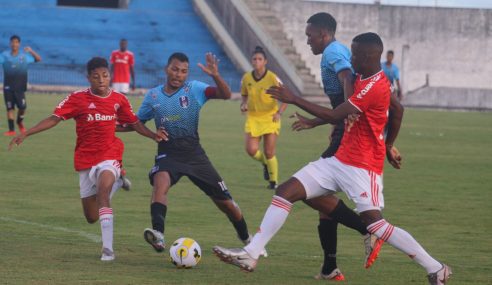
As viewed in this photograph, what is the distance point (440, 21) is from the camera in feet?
193

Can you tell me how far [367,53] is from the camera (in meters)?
9.30

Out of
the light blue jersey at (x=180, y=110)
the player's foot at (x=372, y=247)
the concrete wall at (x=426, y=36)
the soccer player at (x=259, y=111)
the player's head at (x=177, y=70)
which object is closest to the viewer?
the player's foot at (x=372, y=247)

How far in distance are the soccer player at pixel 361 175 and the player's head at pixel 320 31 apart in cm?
120

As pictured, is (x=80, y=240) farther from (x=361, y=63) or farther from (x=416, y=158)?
(x=416, y=158)

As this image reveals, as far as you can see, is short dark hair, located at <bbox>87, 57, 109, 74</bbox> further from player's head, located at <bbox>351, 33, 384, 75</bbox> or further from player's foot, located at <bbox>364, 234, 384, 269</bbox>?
player's foot, located at <bbox>364, 234, 384, 269</bbox>

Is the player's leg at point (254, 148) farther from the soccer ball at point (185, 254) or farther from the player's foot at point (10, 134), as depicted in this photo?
the soccer ball at point (185, 254)

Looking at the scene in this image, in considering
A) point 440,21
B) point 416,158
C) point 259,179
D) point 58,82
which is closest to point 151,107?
point 259,179

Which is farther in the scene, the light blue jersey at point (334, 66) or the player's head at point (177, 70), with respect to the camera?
the player's head at point (177, 70)

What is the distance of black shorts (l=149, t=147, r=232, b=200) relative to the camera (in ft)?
37.0

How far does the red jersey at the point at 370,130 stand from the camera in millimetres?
9234

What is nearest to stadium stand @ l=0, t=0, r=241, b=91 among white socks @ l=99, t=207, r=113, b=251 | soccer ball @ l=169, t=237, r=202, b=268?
white socks @ l=99, t=207, r=113, b=251

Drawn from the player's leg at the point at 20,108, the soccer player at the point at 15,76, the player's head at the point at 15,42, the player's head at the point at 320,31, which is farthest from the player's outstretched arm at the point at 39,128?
the player's head at the point at 15,42

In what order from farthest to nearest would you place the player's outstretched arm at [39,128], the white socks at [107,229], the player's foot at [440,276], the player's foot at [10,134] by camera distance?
1. the player's foot at [10,134]
2. the player's outstretched arm at [39,128]
3. the white socks at [107,229]
4. the player's foot at [440,276]

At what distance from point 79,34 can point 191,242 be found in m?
42.7
